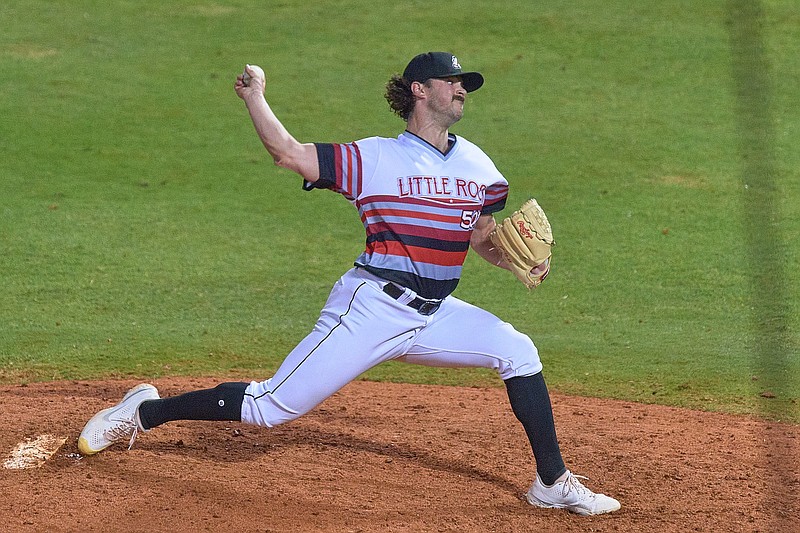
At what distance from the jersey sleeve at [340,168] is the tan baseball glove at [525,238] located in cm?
68

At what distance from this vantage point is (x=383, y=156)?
431 centimetres

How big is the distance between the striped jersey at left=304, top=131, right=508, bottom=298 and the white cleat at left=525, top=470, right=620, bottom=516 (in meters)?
0.91

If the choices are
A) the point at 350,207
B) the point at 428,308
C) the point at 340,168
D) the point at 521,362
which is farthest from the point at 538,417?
the point at 350,207

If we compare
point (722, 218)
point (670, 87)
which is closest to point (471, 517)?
point (722, 218)

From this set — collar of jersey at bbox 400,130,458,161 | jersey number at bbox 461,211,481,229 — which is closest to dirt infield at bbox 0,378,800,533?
jersey number at bbox 461,211,481,229

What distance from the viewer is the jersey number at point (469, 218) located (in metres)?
4.40

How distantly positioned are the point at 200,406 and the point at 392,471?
94cm

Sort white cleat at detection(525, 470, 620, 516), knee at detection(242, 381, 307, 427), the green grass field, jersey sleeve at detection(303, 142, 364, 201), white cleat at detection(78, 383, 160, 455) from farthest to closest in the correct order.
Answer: the green grass field → white cleat at detection(78, 383, 160, 455) → white cleat at detection(525, 470, 620, 516) → knee at detection(242, 381, 307, 427) → jersey sleeve at detection(303, 142, 364, 201)

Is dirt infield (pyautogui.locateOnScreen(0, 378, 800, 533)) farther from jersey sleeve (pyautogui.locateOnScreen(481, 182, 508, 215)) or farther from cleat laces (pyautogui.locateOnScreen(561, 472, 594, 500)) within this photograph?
jersey sleeve (pyautogui.locateOnScreen(481, 182, 508, 215))

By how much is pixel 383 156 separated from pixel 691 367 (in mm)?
3178

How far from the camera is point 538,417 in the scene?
445cm

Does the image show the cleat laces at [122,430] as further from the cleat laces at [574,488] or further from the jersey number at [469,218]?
the cleat laces at [574,488]

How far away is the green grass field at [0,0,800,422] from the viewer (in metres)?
6.90

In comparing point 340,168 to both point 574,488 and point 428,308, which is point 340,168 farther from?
point 574,488
